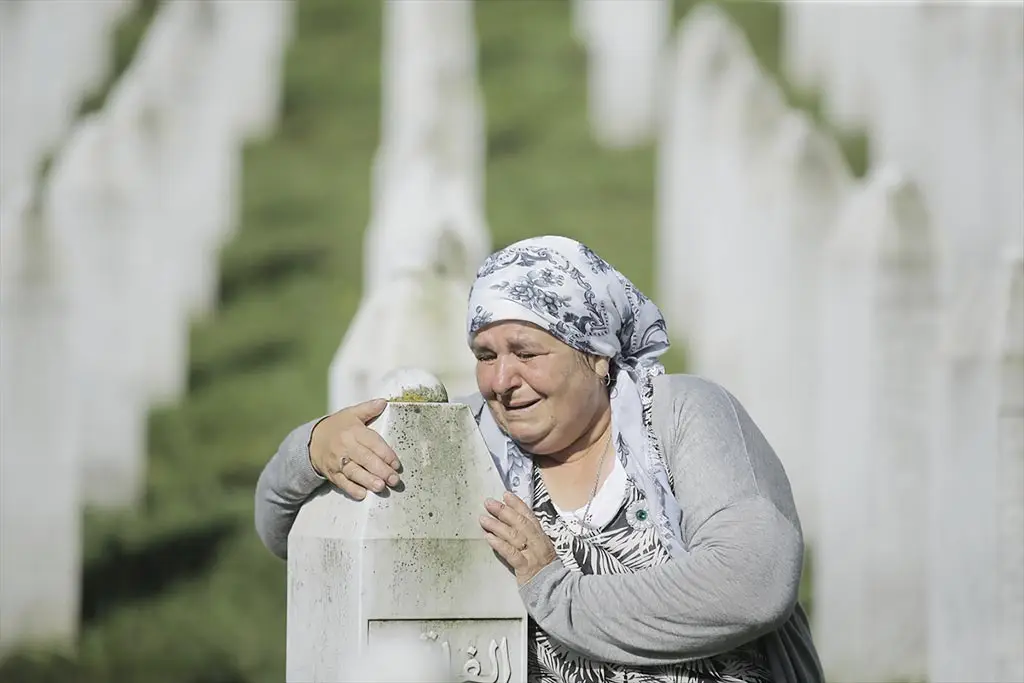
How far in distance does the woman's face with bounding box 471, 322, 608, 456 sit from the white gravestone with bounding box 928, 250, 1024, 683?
2.59 m

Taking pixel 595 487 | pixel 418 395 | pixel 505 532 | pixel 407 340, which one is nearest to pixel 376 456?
pixel 418 395

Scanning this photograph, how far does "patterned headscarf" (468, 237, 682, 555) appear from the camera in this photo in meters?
3.83

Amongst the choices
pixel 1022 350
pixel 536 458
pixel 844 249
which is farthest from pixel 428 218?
pixel 536 458

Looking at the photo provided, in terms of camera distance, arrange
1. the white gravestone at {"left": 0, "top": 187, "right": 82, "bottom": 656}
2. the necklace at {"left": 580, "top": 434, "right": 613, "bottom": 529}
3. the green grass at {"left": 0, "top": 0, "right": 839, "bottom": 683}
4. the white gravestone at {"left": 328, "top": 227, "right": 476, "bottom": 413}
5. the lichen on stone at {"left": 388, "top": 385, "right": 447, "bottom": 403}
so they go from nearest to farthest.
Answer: the lichen on stone at {"left": 388, "top": 385, "right": 447, "bottom": 403}, the necklace at {"left": 580, "top": 434, "right": 613, "bottom": 529}, the white gravestone at {"left": 328, "top": 227, "right": 476, "bottom": 413}, the white gravestone at {"left": 0, "top": 187, "right": 82, "bottom": 656}, the green grass at {"left": 0, "top": 0, "right": 839, "bottom": 683}

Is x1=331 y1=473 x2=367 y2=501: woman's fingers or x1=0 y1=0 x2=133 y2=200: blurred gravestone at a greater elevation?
x1=0 y1=0 x2=133 y2=200: blurred gravestone

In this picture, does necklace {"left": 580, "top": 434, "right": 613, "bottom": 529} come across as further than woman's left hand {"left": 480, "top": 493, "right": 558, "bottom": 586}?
Yes

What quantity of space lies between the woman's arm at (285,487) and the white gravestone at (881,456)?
427 centimetres

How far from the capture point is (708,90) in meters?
Answer: 13.2

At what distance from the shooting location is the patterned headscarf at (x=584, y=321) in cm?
383

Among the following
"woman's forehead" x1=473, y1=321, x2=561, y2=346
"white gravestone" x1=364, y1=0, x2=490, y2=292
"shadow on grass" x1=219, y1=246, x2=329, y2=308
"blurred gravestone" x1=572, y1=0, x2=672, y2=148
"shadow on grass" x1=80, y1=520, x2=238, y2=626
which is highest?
"blurred gravestone" x1=572, y1=0, x2=672, y2=148

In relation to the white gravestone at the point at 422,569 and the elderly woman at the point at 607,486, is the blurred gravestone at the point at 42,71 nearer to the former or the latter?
the elderly woman at the point at 607,486


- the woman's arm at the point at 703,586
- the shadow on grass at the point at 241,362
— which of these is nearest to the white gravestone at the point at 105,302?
the shadow on grass at the point at 241,362

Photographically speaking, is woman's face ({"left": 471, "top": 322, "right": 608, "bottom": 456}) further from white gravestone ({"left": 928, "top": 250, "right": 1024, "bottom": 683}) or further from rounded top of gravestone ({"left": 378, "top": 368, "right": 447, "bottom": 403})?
white gravestone ({"left": 928, "top": 250, "right": 1024, "bottom": 683})

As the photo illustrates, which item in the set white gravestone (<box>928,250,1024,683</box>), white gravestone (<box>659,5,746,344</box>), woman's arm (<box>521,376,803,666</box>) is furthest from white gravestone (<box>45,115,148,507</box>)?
woman's arm (<box>521,376,803,666</box>)
